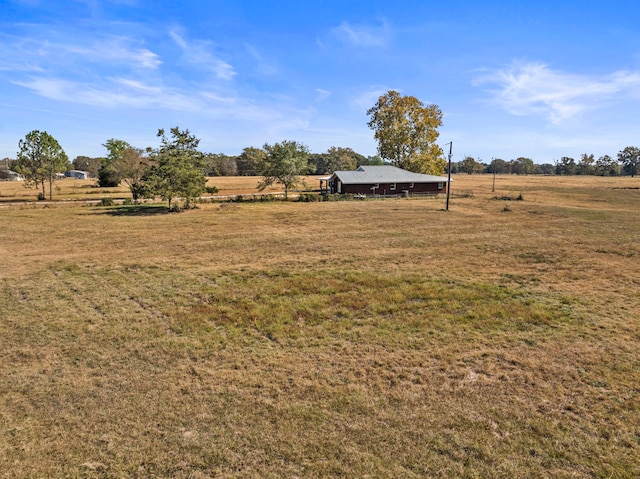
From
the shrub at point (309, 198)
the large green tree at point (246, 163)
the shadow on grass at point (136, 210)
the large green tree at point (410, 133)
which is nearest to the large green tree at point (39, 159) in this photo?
the shadow on grass at point (136, 210)

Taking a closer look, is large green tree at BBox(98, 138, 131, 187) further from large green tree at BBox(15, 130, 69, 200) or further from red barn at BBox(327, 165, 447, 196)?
red barn at BBox(327, 165, 447, 196)

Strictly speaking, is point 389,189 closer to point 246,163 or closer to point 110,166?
point 110,166

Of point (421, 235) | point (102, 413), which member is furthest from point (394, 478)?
point (421, 235)

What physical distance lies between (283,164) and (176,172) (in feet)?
45.3

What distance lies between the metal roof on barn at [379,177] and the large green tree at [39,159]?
3502 cm

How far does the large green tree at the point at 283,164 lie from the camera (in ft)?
147

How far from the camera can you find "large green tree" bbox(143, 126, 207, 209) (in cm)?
3388

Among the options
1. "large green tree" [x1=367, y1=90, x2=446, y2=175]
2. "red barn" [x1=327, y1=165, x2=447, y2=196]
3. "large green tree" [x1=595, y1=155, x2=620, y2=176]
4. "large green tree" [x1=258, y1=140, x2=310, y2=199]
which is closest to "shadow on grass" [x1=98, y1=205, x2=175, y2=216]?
"large green tree" [x1=258, y1=140, x2=310, y2=199]

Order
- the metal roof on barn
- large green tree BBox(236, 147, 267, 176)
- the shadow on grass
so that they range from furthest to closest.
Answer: large green tree BBox(236, 147, 267, 176) → the metal roof on barn → the shadow on grass

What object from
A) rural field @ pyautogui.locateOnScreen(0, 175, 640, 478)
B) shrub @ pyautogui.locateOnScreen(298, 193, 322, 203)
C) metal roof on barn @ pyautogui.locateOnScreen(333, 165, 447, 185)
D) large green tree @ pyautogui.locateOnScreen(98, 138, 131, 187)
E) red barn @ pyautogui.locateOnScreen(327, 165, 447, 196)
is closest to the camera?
rural field @ pyautogui.locateOnScreen(0, 175, 640, 478)

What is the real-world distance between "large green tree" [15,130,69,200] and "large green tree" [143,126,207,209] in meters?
19.0

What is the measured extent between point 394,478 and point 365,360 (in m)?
3.17

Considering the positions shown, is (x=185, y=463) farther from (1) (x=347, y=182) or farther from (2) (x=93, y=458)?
(1) (x=347, y=182)

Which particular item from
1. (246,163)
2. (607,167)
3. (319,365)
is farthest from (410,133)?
(607,167)
